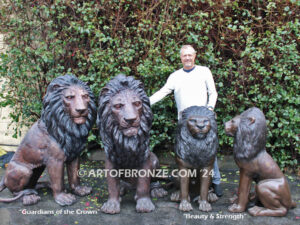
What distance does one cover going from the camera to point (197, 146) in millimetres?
2754

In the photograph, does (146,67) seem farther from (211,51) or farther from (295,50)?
(295,50)

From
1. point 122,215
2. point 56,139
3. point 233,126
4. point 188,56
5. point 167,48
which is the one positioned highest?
point 167,48

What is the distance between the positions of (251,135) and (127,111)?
125 centimetres

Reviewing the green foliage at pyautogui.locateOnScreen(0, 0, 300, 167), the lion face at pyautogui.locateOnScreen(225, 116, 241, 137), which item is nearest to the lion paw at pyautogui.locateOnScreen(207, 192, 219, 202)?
the lion face at pyautogui.locateOnScreen(225, 116, 241, 137)

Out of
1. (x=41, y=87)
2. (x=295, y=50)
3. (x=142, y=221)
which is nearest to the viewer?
(x=142, y=221)

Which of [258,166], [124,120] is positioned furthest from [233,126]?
[124,120]

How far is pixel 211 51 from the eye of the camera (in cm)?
420

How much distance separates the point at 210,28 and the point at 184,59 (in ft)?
4.08

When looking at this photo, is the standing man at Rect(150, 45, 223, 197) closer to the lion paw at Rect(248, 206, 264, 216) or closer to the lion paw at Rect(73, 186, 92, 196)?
the lion paw at Rect(248, 206, 264, 216)

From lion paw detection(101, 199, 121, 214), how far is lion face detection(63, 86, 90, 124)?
938mm

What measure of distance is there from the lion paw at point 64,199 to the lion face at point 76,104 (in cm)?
90

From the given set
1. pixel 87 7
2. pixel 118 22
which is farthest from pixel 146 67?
pixel 87 7

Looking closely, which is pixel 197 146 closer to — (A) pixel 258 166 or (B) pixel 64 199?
(A) pixel 258 166

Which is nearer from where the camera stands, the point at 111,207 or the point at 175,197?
the point at 111,207
